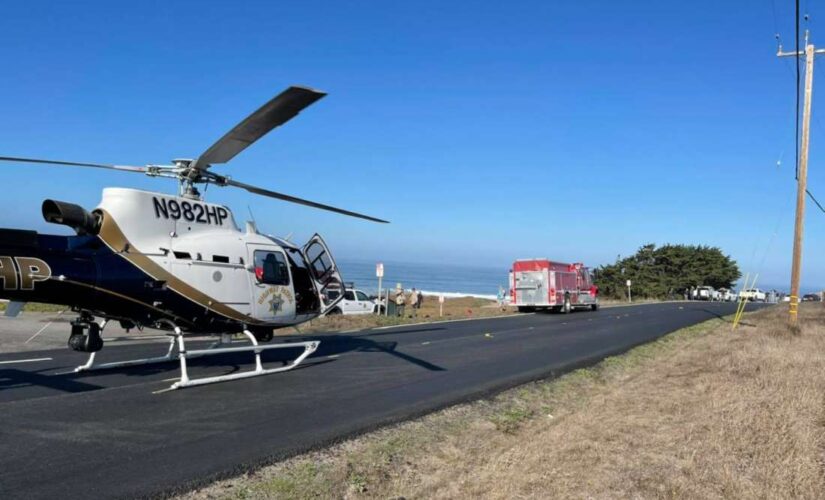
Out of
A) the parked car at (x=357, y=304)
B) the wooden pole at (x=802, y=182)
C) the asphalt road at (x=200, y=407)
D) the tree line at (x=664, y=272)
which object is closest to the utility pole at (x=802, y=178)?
the wooden pole at (x=802, y=182)

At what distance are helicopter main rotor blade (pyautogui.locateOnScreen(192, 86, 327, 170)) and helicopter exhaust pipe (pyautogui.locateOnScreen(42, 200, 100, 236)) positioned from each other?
182cm

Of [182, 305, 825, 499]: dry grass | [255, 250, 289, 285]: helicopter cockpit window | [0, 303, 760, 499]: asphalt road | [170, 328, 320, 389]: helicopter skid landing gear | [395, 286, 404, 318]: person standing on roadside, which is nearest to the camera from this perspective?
[182, 305, 825, 499]: dry grass

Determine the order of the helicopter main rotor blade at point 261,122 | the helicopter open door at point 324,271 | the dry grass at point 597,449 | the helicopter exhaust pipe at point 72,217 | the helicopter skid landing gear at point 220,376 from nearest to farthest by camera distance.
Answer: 1. the dry grass at point 597,449
2. the helicopter main rotor blade at point 261,122
3. the helicopter exhaust pipe at point 72,217
4. the helicopter skid landing gear at point 220,376
5. the helicopter open door at point 324,271

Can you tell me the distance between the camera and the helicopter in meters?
8.69

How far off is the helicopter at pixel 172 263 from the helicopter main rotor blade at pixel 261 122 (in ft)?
0.05

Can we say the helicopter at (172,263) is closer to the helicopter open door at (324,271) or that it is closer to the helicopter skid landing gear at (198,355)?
the helicopter skid landing gear at (198,355)

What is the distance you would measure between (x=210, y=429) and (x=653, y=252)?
7717 cm

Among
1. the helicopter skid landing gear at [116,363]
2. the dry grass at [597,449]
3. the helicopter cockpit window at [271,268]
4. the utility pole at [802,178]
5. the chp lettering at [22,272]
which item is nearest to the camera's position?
the dry grass at [597,449]

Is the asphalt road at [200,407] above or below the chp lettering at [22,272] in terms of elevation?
below

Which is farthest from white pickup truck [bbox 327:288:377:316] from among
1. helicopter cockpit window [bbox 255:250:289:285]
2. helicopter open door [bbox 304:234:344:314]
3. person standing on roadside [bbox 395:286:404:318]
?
helicopter cockpit window [bbox 255:250:289:285]

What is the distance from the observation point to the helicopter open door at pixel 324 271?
1301 centimetres

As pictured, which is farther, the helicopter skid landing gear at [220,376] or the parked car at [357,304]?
the parked car at [357,304]

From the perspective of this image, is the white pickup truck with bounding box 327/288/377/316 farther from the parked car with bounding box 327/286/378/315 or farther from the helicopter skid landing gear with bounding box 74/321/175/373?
the helicopter skid landing gear with bounding box 74/321/175/373

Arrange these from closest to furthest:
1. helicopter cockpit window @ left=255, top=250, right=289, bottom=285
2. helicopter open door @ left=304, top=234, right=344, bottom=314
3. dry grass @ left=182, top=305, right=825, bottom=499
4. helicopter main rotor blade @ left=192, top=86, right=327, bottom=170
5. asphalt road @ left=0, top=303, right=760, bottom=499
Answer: dry grass @ left=182, top=305, right=825, bottom=499 < asphalt road @ left=0, top=303, right=760, bottom=499 < helicopter main rotor blade @ left=192, top=86, right=327, bottom=170 < helicopter cockpit window @ left=255, top=250, right=289, bottom=285 < helicopter open door @ left=304, top=234, right=344, bottom=314
